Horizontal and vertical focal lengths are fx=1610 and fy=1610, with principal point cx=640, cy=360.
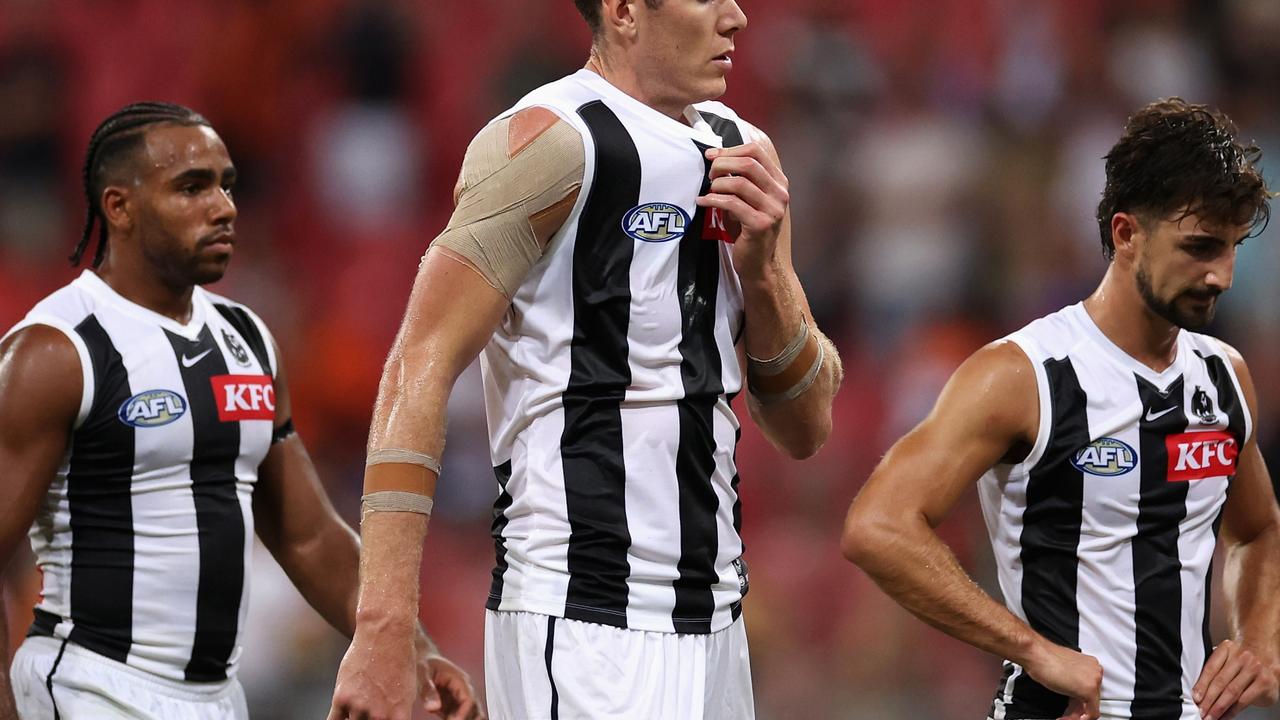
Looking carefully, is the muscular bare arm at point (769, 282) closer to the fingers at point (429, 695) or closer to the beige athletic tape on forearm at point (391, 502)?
the beige athletic tape on forearm at point (391, 502)

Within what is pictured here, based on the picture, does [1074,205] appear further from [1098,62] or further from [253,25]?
[253,25]

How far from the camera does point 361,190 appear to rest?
30.9ft

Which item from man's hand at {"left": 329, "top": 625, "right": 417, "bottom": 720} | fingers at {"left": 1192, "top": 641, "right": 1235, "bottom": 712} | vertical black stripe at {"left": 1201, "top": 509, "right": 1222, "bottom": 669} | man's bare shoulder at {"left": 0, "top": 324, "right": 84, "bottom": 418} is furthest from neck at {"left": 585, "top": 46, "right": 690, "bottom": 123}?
fingers at {"left": 1192, "top": 641, "right": 1235, "bottom": 712}

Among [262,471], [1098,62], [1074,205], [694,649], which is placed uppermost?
[1098,62]

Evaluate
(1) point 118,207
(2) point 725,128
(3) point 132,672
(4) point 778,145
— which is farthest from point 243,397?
(4) point 778,145

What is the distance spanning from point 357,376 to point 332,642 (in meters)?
1.59

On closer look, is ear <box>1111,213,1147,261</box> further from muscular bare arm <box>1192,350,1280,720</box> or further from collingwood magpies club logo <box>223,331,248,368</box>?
collingwood magpies club logo <box>223,331,248,368</box>

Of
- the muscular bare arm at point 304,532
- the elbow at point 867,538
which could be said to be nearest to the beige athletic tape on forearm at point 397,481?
the elbow at point 867,538

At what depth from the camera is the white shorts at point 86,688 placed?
156 inches

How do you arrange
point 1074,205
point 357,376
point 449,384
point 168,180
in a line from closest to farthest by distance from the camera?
point 449,384 → point 168,180 → point 357,376 → point 1074,205

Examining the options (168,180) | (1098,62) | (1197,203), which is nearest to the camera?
(1197,203)

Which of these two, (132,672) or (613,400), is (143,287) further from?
(613,400)

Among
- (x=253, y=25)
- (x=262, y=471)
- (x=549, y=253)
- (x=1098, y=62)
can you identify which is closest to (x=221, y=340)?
(x=262, y=471)

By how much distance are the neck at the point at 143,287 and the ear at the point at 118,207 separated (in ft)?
0.27
